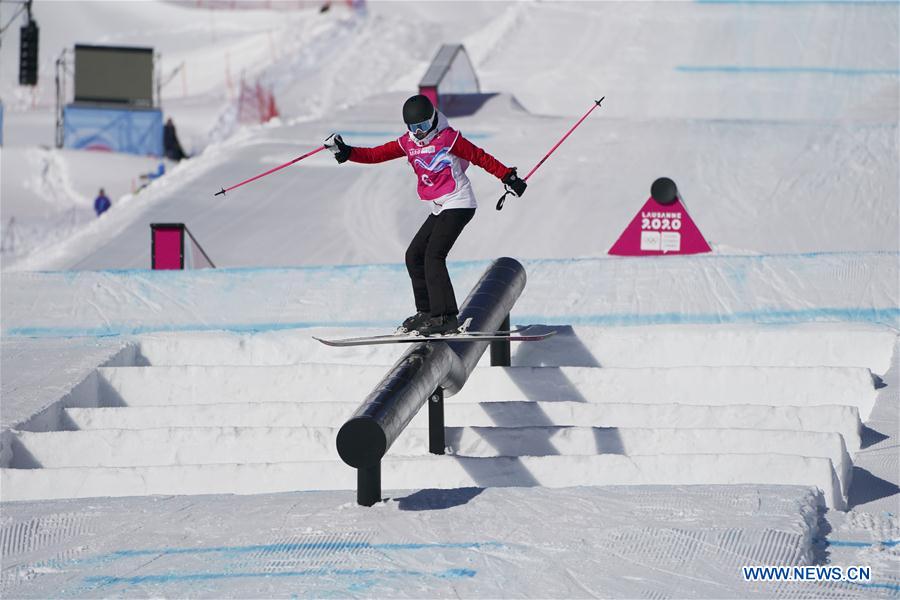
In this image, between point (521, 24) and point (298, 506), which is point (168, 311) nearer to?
point (298, 506)

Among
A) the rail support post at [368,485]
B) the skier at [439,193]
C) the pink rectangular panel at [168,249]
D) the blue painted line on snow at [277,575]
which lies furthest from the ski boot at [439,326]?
the pink rectangular panel at [168,249]

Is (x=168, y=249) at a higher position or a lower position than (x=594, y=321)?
higher

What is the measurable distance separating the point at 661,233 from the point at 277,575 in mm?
6722

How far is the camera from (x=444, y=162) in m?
7.25

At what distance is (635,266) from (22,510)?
5477 mm

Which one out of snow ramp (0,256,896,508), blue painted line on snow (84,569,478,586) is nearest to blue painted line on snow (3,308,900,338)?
snow ramp (0,256,896,508)

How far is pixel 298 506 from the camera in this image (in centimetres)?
623

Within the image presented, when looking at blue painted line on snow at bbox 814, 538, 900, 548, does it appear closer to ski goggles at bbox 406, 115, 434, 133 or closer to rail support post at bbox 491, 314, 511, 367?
ski goggles at bbox 406, 115, 434, 133

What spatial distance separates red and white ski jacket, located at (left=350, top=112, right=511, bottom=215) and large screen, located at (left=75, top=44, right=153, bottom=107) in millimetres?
26772

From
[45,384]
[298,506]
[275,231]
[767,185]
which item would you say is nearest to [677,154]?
[767,185]

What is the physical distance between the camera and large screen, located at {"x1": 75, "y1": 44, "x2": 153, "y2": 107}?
32844 millimetres

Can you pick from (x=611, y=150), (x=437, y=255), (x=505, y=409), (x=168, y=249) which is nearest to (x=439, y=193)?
(x=437, y=255)

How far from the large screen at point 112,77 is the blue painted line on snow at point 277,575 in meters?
28.6

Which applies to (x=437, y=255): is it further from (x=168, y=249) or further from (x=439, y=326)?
(x=168, y=249)
